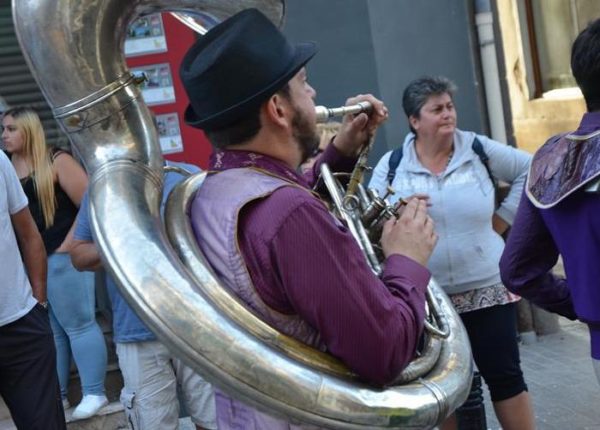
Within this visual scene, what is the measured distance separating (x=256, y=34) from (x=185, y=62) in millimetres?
174

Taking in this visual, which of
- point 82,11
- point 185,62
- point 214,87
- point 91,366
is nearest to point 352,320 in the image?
point 214,87

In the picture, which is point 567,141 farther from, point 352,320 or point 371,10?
point 371,10

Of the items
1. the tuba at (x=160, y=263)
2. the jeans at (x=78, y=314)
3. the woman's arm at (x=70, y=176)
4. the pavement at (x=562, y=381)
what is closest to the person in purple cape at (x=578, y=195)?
the tuba at (x=160, y=263)

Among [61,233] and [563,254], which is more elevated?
[563,254]

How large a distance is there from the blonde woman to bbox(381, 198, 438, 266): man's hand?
2729 mm

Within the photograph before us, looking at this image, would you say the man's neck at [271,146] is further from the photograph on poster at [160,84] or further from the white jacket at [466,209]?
the photograph on poster at [160,84]

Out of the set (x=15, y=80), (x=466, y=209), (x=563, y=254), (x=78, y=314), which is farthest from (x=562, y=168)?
(x=15, y=80)

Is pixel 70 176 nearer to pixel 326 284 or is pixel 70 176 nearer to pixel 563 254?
pixel 563 254

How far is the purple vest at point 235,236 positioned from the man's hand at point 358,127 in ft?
2.11

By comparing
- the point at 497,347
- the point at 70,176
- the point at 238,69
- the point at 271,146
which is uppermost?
the point at 238,69

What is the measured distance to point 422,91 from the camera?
377 centimetres

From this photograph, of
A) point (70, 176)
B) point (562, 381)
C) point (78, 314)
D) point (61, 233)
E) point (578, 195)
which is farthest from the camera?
point (562, 381)

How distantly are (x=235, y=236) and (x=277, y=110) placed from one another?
10.5 inches

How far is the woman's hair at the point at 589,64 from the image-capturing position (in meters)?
2.15
